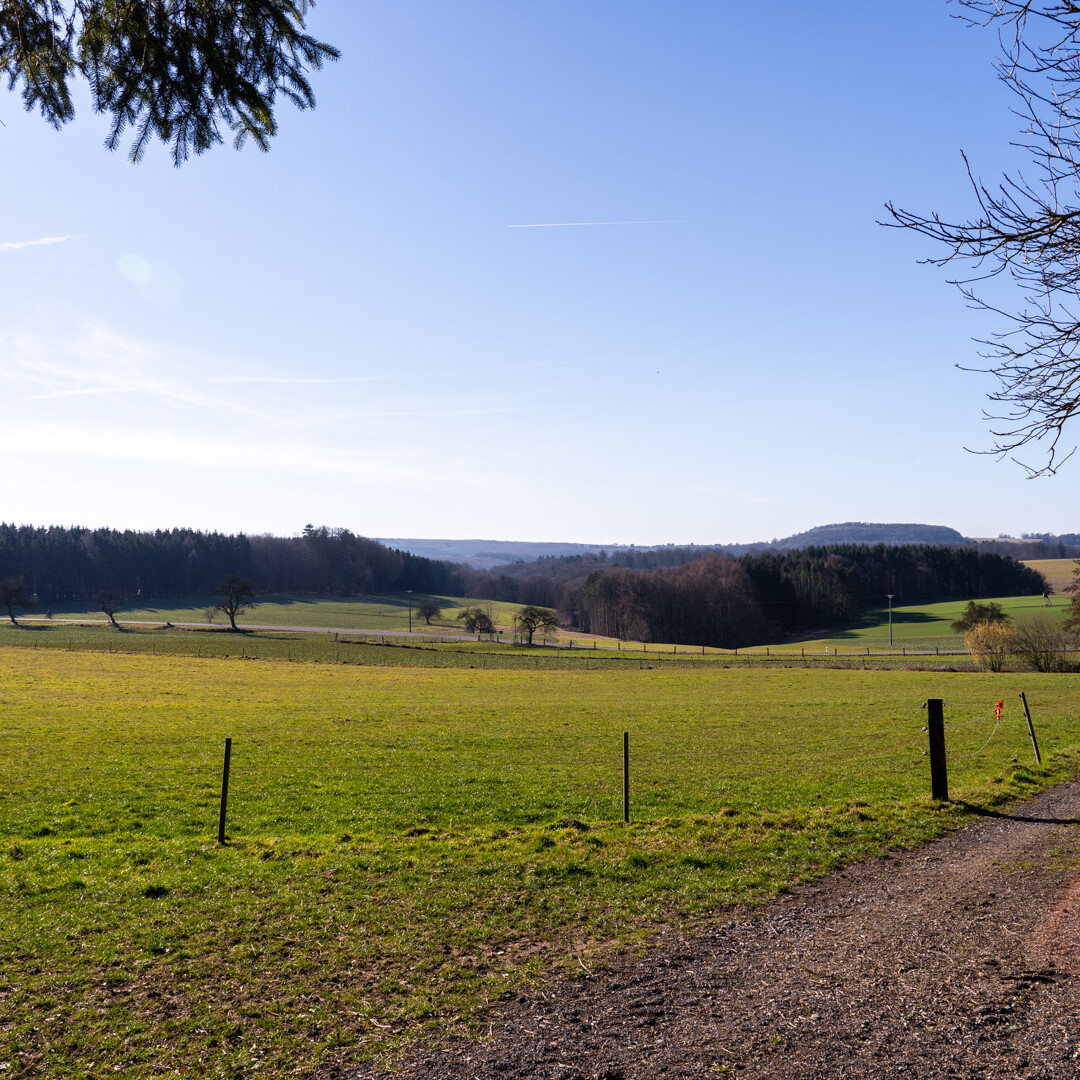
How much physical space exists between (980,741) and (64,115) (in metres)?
25.6

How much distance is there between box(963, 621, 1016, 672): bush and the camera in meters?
58.1

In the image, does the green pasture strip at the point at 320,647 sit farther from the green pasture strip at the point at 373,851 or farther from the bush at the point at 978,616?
the green pasture strip at the point at 373,851

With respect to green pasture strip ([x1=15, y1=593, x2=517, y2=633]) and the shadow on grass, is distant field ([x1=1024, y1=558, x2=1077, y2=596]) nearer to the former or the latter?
green pasture strip ([x1=15, y1=593, x2=517, y2=633])

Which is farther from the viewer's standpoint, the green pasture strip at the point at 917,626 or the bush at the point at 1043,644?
the green pasture strip at the point at 917,626

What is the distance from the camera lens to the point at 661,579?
143250mm

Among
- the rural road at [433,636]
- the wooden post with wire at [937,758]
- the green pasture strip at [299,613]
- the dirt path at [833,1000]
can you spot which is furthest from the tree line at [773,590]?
the dirt path at [833,1000]

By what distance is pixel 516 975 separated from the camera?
715 centimetres

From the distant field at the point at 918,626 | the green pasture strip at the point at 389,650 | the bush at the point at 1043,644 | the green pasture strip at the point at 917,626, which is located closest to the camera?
the bush at the point at 1043,644

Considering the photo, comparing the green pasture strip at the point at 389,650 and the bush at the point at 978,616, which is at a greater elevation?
the bush at the point at 978,616

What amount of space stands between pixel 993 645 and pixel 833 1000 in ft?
207

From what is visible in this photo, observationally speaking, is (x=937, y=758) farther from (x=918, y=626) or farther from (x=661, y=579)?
(x=661, y=579)

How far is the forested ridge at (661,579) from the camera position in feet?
450

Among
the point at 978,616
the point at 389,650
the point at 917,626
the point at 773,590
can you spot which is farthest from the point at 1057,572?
the point at 389,650

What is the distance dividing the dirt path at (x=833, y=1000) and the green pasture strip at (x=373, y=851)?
582 millimetres
